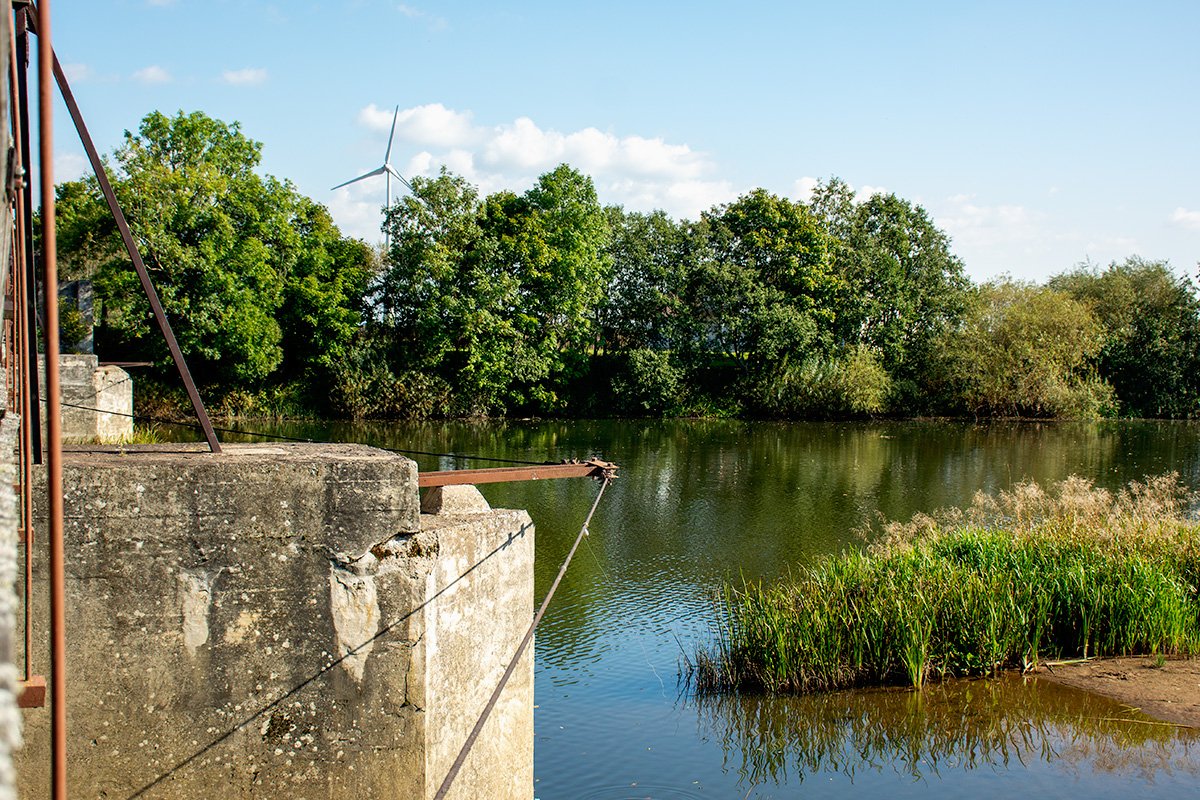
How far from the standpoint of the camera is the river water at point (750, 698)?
9234mm

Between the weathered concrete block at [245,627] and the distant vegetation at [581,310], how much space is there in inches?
1285

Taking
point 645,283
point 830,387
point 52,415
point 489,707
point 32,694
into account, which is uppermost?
point 645,283

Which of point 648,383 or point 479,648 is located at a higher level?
point 648,383

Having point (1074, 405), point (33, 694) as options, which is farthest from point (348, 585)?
point (1074, 405)

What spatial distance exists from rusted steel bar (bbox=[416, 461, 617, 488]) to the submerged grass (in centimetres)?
400

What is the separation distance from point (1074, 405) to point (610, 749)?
39682 millimetres

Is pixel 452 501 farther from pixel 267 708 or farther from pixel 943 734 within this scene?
pixel 943 734

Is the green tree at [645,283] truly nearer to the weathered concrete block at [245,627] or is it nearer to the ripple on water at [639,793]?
the ripple on water at [639,793]

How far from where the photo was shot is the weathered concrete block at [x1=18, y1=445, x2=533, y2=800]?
4.28 meters

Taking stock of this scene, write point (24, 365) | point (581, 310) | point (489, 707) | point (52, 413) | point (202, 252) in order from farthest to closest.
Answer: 1. point (581, 310)
2. point (202, 252)
3. point (489, 707)
4. point (24, 365)
5. point (52, 413)

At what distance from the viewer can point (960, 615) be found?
11.1 metres

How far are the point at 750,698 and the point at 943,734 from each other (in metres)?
1.96

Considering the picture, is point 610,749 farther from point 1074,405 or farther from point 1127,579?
point 1074,405

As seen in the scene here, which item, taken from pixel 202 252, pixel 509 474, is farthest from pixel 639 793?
pixel 202 252
